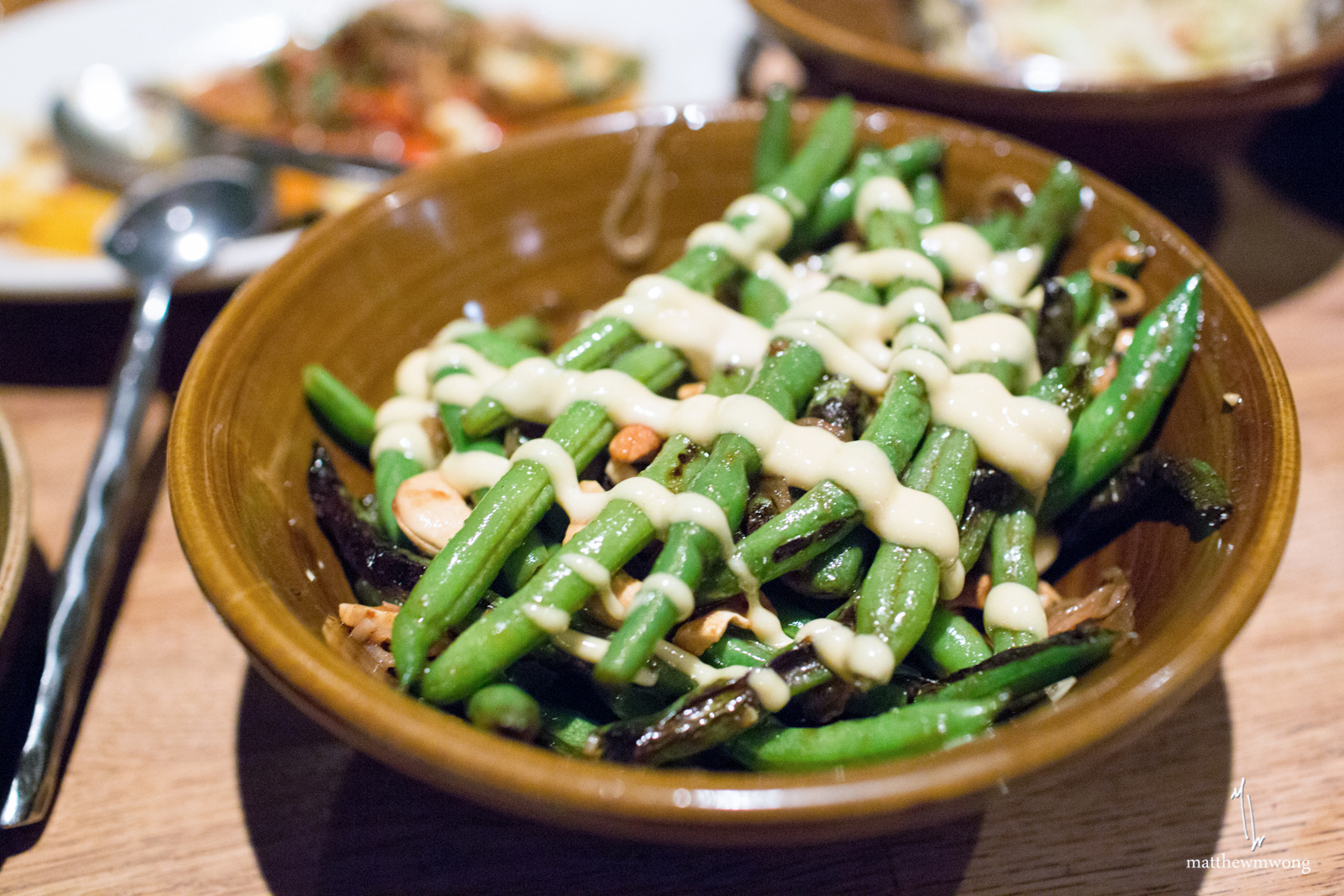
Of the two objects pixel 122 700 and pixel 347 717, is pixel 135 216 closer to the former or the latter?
pixel 122 700

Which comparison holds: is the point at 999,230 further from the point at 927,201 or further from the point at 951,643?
the point at 951,643

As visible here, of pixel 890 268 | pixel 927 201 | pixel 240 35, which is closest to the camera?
pixel 890 268

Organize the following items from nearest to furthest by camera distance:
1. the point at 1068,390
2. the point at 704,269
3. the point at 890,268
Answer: the point at 1068,390, the point at 890,268, the point at 704,269

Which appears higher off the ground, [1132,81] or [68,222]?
[1132,81]

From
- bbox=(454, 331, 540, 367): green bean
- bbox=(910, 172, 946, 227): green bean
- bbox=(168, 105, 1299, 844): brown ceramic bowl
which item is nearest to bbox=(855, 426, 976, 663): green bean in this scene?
bbox=(168, 105, 1299, 844): brown ceramic bowl

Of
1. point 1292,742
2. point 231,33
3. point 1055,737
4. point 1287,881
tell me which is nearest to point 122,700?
point 1055,737

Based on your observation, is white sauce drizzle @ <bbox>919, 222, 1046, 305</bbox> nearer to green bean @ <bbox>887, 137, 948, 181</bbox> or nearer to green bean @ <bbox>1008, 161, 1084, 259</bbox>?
green bean @ <bbox>1008, 161, 1084, 259</bbox>

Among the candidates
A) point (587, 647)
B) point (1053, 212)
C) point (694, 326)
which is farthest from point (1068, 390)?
point (587, 647)
